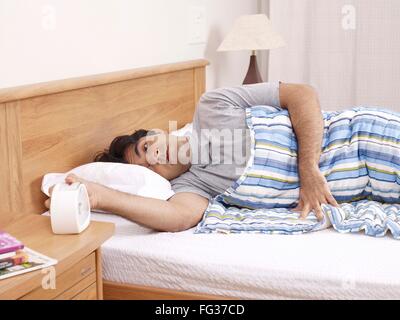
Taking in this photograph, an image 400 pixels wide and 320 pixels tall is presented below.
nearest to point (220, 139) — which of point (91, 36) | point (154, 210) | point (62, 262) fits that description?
point (154, 210)

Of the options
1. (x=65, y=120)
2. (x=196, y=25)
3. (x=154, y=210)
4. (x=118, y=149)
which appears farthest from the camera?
(x=196, y=25)

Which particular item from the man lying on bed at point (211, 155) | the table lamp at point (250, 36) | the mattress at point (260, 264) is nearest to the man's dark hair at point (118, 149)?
the man lying on bed at point (211, 155)

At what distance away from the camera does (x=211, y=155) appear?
1.92 m

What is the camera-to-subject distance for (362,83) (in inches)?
130

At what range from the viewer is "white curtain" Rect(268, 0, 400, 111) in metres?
3.21

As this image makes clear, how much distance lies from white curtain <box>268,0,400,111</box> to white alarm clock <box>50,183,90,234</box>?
2.29 m

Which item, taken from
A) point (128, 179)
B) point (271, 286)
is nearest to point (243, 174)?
point (128, 179)

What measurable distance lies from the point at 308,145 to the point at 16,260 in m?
0.96

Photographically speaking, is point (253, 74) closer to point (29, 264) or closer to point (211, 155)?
point (211, 155)

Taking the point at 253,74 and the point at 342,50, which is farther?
the point at 342,50

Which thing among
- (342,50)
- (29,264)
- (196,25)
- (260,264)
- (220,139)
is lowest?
(260,264)

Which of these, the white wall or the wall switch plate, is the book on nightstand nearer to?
the white wall

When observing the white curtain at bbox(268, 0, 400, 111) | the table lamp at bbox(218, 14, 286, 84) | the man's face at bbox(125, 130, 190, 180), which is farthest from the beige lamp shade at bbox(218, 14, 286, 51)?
the man's face at bbox(125, 130, 190, 180)
